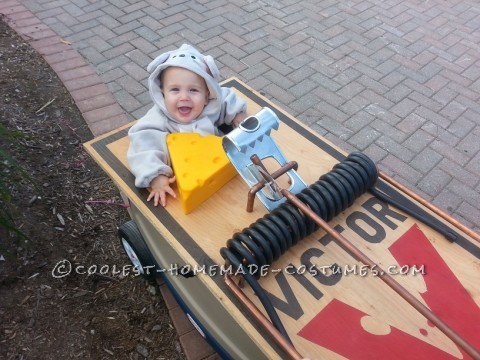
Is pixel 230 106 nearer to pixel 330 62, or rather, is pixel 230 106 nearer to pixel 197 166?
pixel 197 166

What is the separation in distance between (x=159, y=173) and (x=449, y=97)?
2.36 metres

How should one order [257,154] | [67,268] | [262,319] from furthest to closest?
[67,268] < [257,154] < [262,319]

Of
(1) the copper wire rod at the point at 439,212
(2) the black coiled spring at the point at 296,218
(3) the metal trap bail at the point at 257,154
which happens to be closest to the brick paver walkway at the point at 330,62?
(1) the copper wire rod at the point at 439,212

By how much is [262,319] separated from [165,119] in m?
0.85

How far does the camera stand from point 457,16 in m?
3.71

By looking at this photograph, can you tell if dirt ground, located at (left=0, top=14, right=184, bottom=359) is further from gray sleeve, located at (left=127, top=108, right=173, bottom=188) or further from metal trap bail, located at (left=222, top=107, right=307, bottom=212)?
metal trap bail, located at (left=222, top=107, right=307, bottom=212)

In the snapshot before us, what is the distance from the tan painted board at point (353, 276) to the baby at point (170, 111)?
8 cm

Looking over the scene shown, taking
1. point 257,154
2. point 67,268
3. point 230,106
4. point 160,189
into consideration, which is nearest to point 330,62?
point 230,106

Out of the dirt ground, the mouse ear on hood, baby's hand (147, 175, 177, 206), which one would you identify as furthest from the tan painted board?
the dirt ground

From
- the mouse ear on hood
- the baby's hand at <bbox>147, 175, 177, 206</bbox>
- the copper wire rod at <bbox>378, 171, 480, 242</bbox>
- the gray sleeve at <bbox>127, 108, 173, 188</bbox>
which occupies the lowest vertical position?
the baby's hand at <bbox>147, 175, 177, 206</bbox>

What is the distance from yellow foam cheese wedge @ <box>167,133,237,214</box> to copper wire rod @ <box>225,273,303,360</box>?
30 cm

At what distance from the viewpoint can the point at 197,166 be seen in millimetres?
1364

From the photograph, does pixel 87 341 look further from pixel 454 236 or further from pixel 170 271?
pixel 454 236

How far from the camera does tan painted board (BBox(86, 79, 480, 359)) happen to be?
3.69 ft
